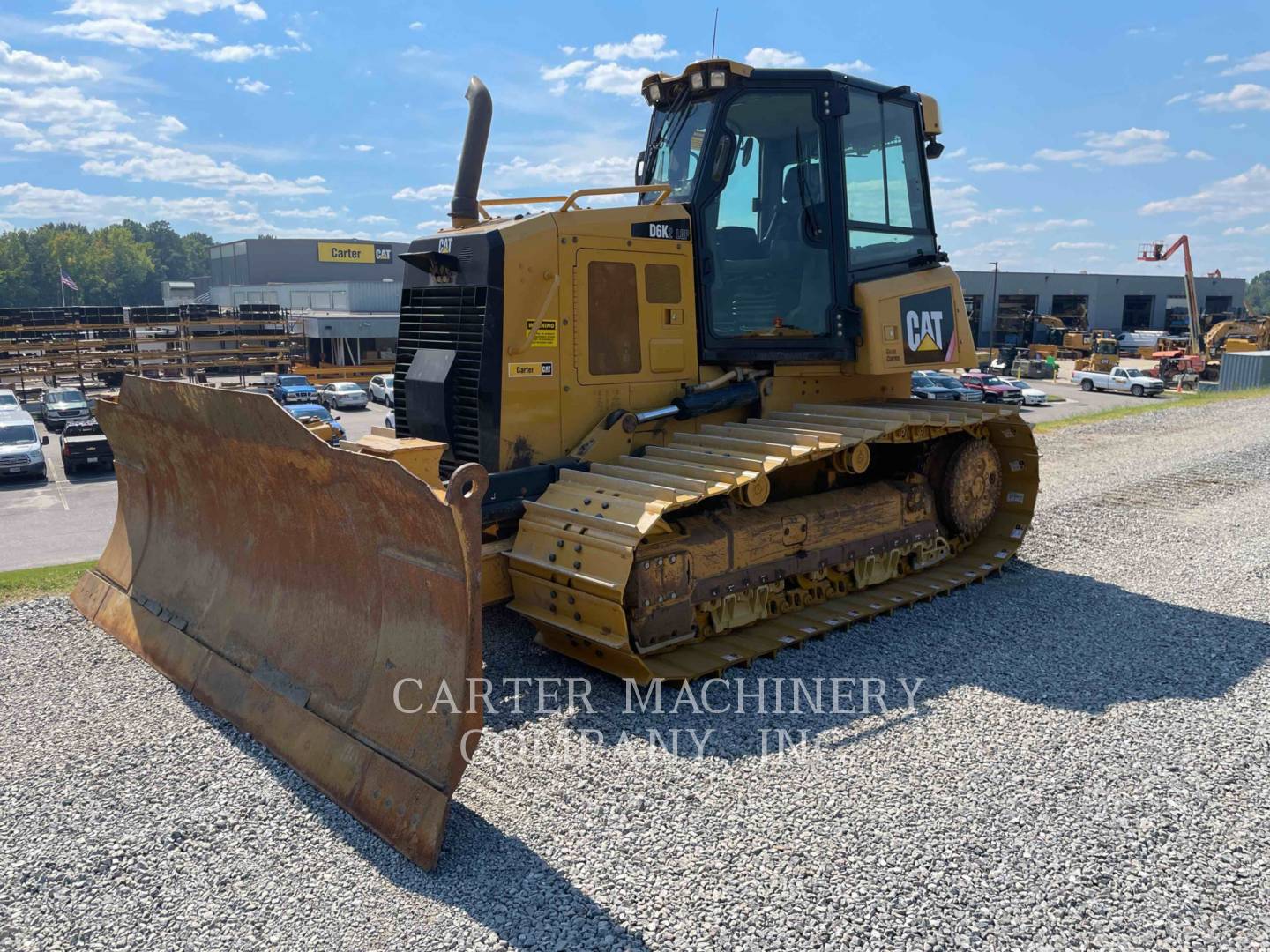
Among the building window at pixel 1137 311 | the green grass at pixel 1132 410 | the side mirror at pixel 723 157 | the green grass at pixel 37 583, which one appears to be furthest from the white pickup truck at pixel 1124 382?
the green grass at pixel 37 583

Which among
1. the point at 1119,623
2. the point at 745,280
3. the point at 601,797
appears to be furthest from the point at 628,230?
the point at 1119,623

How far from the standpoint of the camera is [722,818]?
4.14 meters

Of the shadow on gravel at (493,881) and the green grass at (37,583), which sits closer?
the shadow on gravel at (493,881)

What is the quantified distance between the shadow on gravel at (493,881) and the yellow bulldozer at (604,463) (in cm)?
11

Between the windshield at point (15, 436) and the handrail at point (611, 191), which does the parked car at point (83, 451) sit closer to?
the windshield at point (15, 436)

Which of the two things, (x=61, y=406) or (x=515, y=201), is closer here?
(x=515, y=201)

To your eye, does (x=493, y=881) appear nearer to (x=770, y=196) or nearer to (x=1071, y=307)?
(x=770, y=196)

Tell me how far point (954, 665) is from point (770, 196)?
3.68 meters

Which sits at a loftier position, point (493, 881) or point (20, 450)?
point (20, 450)

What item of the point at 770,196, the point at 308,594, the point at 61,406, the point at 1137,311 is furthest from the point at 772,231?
the point at 1137,311

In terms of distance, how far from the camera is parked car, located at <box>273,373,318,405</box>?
28.4m

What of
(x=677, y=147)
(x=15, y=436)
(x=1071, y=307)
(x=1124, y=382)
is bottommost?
(x=15, y=436)

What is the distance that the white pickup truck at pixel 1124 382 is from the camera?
3762 centimetres

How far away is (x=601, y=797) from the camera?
4.33 meters
